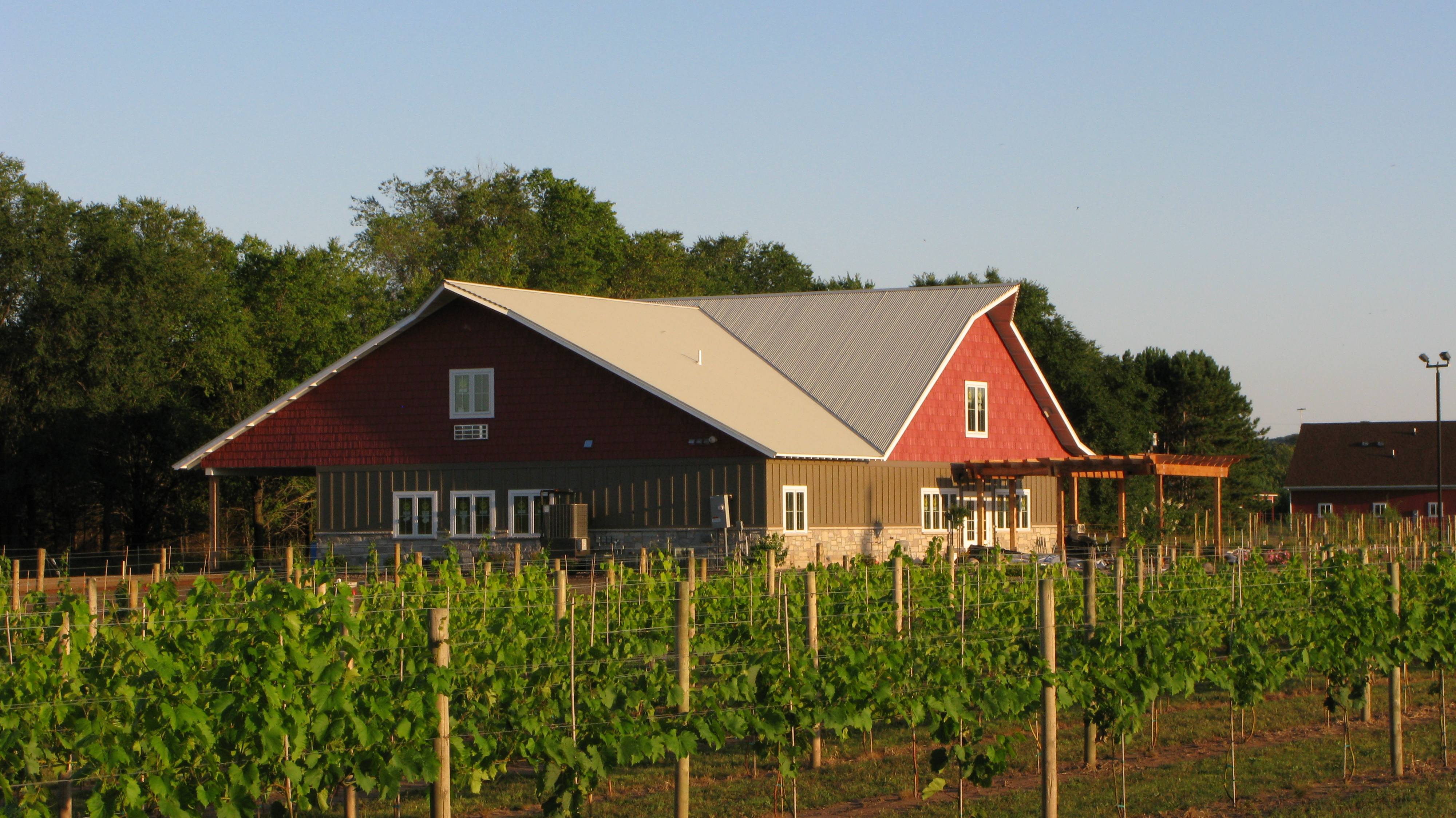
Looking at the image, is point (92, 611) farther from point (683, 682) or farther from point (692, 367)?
point (692, 367)

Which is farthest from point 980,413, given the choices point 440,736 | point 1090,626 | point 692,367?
point 440,736

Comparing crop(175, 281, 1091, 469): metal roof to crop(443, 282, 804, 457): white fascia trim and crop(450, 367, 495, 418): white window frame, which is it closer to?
crop(443, 282, 804, 457): white fascia trim

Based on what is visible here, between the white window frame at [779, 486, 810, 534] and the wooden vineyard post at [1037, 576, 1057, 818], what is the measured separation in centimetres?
2156

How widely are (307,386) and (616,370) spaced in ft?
25.0

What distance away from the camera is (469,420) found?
33844 mm

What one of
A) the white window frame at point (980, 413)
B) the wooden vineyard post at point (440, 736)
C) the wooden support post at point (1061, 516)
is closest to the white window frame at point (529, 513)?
the white window frame at point (980, 413)

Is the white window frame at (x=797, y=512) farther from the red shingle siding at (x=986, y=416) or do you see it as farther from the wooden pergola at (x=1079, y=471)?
the wooden pergola at (x=1079, y=471)

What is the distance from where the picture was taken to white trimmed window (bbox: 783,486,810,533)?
31.7 metres

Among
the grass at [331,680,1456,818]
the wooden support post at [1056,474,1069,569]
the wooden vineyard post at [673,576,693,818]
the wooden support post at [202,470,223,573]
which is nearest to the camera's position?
the wooden vineyard post at [673,576,693,818]

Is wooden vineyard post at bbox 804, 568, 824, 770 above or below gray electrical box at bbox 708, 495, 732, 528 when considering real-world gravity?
below

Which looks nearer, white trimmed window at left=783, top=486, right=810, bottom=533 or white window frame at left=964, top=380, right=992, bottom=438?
white trimmed window at left=783, top=486, right=810, bottom=533

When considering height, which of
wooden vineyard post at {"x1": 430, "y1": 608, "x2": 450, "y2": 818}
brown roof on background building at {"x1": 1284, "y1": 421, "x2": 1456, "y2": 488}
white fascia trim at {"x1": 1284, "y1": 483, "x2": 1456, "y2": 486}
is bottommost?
wooden vineyard post at {"x1": 430, "y1": 608, "x2": 450, "y2": 818}

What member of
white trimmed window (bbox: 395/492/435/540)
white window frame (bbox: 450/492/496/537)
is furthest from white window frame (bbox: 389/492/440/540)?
white window frame (bbox: 450/492/496/537)

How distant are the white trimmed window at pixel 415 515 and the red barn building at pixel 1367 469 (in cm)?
4380
